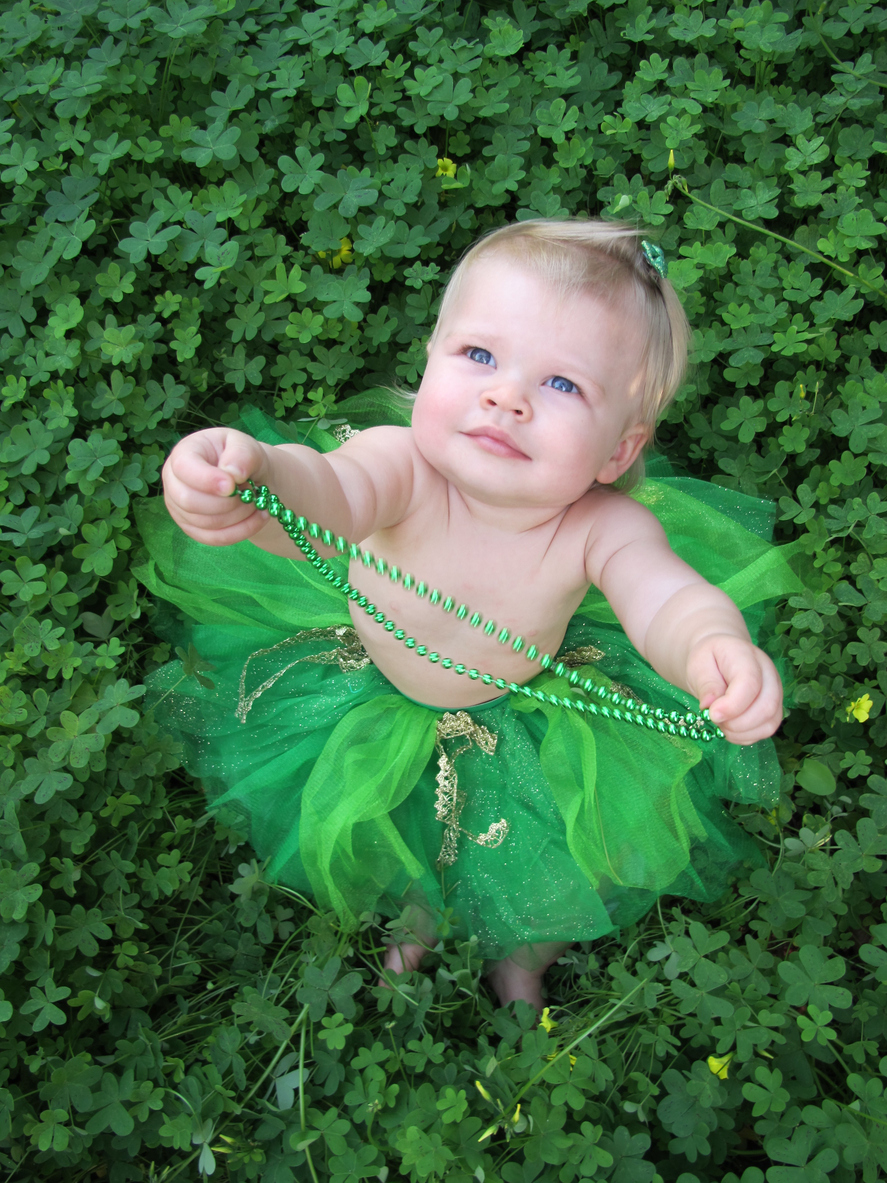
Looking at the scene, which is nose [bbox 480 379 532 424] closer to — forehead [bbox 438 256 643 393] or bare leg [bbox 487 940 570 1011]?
forehead [bbox 438 256 643 393]

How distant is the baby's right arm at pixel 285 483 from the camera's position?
1.28 meters

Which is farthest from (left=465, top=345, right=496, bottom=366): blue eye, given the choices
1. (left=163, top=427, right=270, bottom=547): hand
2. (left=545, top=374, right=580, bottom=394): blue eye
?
(left=163, top=427, right=270, bottom=547): hand

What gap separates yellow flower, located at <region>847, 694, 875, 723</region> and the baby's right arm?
1.17 meters

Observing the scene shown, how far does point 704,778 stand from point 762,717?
798mm

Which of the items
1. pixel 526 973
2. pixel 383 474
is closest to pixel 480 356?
pixel 383 474

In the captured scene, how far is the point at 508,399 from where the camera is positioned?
62.2 inches

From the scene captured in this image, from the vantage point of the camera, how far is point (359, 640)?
88.8 inches

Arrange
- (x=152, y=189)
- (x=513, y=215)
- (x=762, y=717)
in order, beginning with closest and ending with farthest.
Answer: (x=762, y=717), (x=152, y=189), (x=513, y=215)

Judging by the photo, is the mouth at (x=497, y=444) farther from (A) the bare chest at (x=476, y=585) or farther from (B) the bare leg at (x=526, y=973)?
(B) the bare leg at (x=526, y=973)

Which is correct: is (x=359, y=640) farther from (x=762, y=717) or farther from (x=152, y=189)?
(x=152, y=189)

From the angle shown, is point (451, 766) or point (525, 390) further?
point (451, 766)

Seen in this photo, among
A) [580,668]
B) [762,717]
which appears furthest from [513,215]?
[762,717]

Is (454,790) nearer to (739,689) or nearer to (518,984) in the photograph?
(518,984)

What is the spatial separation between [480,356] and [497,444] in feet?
0.56
